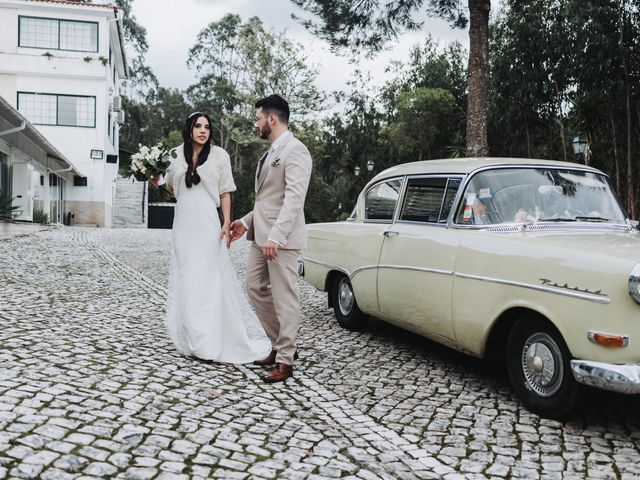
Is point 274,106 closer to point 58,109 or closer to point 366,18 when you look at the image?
point 366,18

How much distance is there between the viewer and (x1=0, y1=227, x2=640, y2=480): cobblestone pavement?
3141 millimetres

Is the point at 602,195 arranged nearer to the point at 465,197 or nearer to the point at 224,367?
the point at 465,197

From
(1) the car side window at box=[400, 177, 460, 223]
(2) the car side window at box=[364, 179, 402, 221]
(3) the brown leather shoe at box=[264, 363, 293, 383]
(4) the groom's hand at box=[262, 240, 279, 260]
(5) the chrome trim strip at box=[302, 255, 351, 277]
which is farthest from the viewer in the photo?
→ (5) the chrome trim strip at box=[302, 255, 351, 277]

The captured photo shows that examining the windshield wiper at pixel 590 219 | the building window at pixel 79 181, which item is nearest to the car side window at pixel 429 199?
the windshield wiper at pixel 590 219

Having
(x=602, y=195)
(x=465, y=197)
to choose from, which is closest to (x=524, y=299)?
(x=465, y=197)

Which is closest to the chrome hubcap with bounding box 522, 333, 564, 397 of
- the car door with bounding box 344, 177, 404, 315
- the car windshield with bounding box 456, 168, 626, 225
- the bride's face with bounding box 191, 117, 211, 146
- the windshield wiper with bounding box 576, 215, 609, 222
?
the car windshield with bounding box 456, 168, 626, 225

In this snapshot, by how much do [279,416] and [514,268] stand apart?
1753 millimetres

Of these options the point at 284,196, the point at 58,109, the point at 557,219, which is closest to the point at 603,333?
the point at 557,219

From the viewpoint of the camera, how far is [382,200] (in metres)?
6.30

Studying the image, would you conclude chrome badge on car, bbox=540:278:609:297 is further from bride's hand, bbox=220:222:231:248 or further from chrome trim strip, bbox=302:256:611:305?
bride's hand, bbox=220:222:231:248

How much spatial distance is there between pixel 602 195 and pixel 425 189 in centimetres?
142

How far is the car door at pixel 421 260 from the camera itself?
15.7ft

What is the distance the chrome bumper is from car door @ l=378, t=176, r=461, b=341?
1.26 meters

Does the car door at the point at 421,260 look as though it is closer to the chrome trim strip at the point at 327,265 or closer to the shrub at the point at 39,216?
the chrome trim strip at the point at 327,265
